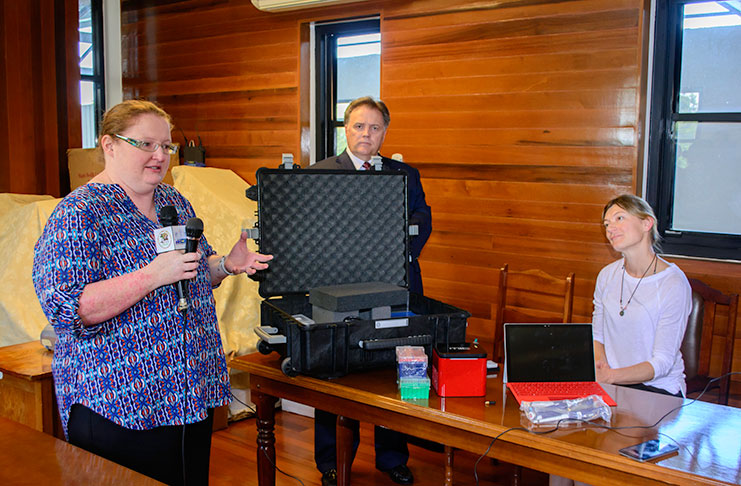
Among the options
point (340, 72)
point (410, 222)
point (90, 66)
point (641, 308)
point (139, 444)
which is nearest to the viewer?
point (139, 444)

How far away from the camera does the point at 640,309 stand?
238cm

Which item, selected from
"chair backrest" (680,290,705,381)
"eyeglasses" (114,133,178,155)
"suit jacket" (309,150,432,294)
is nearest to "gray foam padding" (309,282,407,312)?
"eyeglasses" (114,133,178,155)

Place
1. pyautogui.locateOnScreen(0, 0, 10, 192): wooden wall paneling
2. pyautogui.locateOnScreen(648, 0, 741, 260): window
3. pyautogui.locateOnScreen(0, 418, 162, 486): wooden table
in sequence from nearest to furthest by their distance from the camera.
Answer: pyautogui.locateOnScreen(0, 418, 162, 486): wooden table, pyautogui.locateOnScreen(648, 0, 741, 260): window, pyautogui.locateOnScreen(0, 0, 10, 192): wooden wall paneling

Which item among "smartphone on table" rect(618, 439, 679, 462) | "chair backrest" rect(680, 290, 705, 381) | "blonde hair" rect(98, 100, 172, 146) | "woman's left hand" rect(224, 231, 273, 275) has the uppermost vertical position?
"blonde hair" rect(98, 100, 172, 146)

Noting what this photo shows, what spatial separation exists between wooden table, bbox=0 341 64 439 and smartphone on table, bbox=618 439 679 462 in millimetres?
1978

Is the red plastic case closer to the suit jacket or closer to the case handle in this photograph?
the case handle

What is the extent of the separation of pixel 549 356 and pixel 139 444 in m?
1.13

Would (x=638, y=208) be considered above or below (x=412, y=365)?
above

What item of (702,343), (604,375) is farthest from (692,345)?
(604,375)

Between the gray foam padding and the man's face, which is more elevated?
the man's face

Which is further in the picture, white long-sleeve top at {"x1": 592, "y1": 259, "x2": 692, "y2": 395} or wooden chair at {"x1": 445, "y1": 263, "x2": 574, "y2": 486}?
wooden chair at {"x1": 445, "y1": 263, "x2": 574, "y2": 486}

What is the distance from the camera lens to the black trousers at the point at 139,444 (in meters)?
1.57

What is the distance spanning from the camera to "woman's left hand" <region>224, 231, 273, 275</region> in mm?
1936

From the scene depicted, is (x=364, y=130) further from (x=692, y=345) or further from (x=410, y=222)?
(x=692, y=345)
